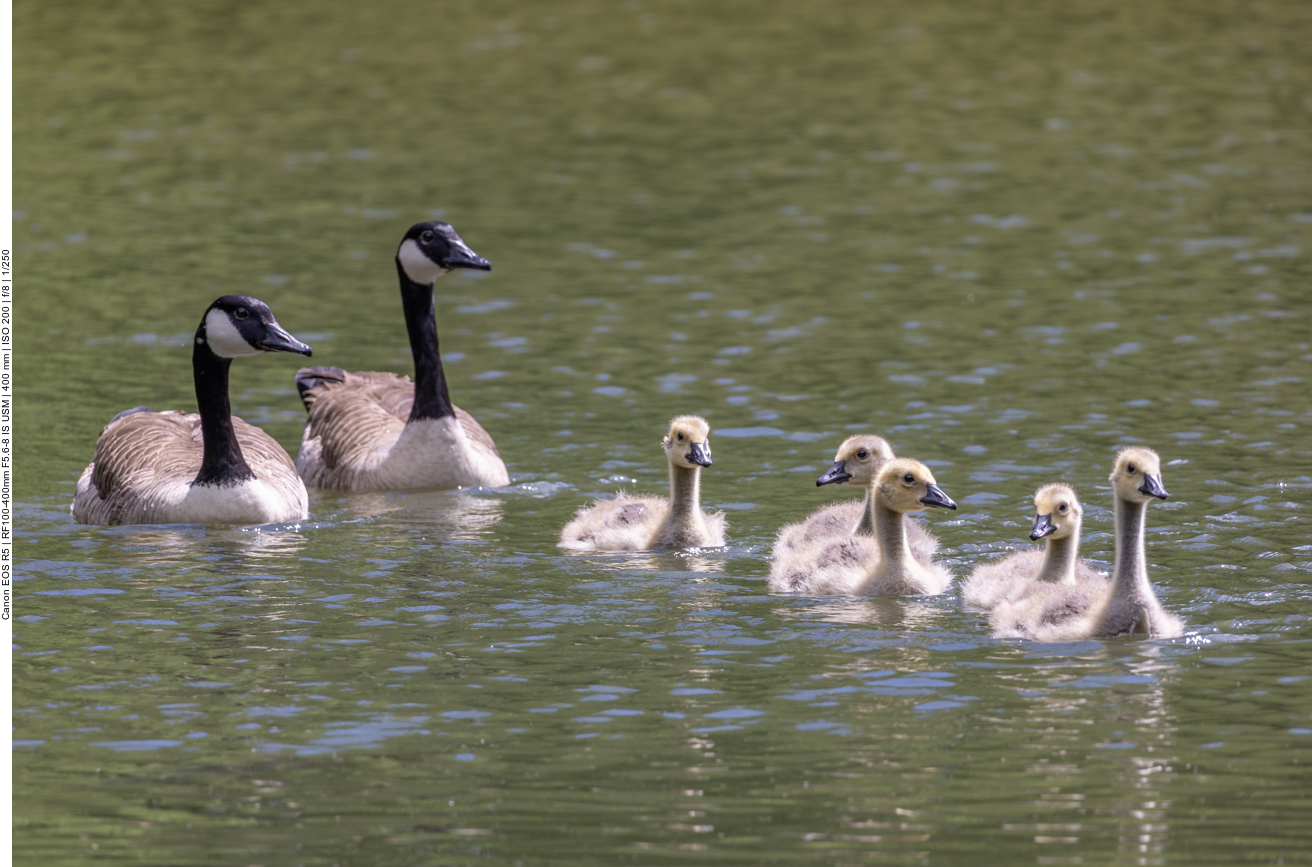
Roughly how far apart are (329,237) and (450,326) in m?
4.73

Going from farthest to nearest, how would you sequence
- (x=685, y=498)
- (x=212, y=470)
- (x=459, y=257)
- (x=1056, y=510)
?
(x=459, y=257) → (x=212, y=470) → (x=685, y=498) → (x=1056, y=510)

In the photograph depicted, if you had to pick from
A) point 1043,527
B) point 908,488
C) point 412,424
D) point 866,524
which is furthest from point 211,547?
point 1043,527

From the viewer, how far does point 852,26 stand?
147 ft

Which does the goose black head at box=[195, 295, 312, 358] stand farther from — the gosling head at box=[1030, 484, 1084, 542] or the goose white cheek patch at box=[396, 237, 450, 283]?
the gosling head at box=[1030, 484, 1084, 542]

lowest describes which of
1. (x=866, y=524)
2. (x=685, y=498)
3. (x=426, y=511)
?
(x=426, y=511)

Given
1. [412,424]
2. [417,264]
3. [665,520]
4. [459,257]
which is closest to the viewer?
[665,520]

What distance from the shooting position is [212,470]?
17219 millimetres

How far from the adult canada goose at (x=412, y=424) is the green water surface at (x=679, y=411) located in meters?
0.28

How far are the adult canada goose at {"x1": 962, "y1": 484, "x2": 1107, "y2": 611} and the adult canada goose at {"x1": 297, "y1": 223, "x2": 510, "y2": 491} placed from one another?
5.45 m

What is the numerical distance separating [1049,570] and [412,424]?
6.66 m

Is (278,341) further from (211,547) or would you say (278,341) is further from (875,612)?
(875,612)

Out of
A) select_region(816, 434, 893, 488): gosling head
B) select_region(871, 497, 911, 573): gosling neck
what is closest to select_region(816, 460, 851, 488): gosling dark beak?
select_region(816, 434, 893, 488): gosling head

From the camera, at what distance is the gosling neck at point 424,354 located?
60.9ft

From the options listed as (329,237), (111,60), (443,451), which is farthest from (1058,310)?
(111,60)
